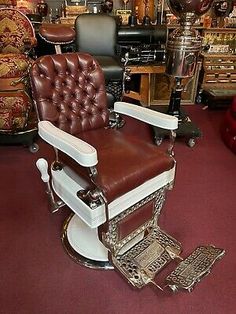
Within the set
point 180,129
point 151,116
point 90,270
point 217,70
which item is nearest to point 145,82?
point 217,70

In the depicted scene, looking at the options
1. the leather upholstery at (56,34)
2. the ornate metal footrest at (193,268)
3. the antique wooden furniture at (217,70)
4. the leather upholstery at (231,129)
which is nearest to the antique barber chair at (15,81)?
the leather upholstery at (56,34)

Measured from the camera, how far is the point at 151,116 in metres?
1.55

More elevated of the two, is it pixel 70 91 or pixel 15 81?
pixel 70 91

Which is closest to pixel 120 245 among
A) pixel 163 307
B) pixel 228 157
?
pixel 163 307

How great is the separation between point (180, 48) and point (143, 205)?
1.69 meters

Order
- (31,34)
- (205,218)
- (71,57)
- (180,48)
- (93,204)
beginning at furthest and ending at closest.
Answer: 1. (31,34)
2. (180,48)
3. (205,218)
4. (71,57)
5. (93,204)

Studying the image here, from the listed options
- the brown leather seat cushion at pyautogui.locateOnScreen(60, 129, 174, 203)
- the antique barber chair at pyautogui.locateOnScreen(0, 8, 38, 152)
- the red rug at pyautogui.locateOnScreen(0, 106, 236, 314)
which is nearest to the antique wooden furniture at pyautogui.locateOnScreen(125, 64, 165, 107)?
the antique barber chair at pyautogui.locateOnScreen(0, 8, 38, 152)

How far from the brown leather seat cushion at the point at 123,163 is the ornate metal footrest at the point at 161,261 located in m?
0.45

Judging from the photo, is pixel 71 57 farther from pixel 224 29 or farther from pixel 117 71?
pixel 224 29

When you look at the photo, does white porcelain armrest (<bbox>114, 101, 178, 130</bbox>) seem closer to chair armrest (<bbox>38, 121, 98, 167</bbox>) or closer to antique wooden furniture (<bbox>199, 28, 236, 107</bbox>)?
chair armrest (<bbox>38, 121, 98, 167</bbox>)

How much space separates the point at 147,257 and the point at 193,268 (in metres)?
0.25

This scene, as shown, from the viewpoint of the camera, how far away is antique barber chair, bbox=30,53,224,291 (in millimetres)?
1283

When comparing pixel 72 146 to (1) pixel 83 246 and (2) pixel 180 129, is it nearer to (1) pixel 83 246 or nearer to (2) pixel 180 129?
(1) pixel 83 246

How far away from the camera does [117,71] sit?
2994mm
